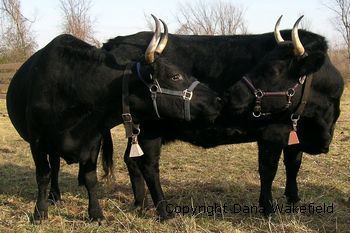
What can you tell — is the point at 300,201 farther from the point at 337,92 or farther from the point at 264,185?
the point at 337,92

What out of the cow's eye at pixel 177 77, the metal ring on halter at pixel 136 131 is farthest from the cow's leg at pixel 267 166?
the metal ring on halter at pixel 136 131

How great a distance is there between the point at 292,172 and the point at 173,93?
2075 mm

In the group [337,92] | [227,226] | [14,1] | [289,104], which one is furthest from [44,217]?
[14,1]

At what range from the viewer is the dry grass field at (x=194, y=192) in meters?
4.53

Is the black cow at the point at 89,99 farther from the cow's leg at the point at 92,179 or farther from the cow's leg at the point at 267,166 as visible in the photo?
the cow's leg at the point at 267,166

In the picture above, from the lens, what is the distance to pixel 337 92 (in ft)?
16.8

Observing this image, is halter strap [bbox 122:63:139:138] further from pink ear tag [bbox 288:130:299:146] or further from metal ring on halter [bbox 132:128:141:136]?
pink ear tag [bbox 288:130:299:146]

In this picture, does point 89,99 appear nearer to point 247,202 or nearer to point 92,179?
point 92,179

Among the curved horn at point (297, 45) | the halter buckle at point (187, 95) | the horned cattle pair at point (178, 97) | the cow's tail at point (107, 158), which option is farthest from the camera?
the cow's tail at point (107, 158)

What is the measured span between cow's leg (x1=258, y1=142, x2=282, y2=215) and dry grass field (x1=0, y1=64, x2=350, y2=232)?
17cm

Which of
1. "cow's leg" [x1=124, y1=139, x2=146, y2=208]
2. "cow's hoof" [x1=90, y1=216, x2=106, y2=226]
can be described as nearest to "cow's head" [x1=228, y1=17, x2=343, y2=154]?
"cow's leg" [x1=124, y1=139, x2=146, y2=208]

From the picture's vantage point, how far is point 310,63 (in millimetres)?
4680

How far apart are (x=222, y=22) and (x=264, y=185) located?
36483 mm

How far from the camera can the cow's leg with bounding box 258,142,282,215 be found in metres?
4.93
